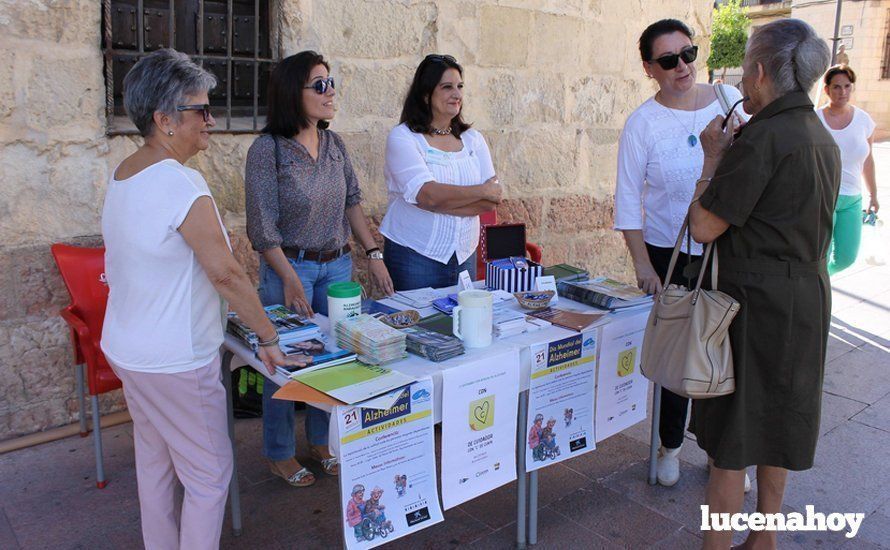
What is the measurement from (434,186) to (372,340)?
1.08 metres

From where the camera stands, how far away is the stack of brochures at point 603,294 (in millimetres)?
2857

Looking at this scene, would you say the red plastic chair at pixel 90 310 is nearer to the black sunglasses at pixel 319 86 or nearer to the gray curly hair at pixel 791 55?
the black sunglasses at pixel 319 86

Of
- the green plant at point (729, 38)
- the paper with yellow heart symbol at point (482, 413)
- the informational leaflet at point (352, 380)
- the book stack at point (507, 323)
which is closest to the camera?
the informational leaflet at point (352, 380)

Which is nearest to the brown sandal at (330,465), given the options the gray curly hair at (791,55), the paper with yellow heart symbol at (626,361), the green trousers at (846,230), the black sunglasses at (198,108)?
the paper with yellow heart symbol at (626,361)

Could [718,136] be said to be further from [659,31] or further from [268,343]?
[268,343]

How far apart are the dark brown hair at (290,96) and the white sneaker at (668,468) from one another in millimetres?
2051

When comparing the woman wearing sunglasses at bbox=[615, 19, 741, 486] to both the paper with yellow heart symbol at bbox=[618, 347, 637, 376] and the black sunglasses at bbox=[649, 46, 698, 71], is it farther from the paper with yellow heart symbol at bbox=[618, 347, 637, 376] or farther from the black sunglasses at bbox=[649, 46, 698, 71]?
the paper with yellow heart symbol at bbox=[618, 347, 637, 376]

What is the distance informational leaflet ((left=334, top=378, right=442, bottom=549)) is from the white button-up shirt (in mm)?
1208

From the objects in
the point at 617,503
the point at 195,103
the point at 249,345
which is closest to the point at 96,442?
the point at 249,345

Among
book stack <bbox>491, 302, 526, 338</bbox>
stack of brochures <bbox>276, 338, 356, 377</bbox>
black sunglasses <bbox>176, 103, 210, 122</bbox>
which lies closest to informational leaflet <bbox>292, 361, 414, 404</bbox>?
stack of brochures <bbox>276, 338, 356, 377</bbox>

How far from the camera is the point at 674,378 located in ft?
7.38

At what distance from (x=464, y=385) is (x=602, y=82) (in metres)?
3.76

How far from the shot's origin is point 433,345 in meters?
2.29

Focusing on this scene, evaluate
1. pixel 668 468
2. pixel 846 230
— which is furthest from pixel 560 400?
pixel 846 230
